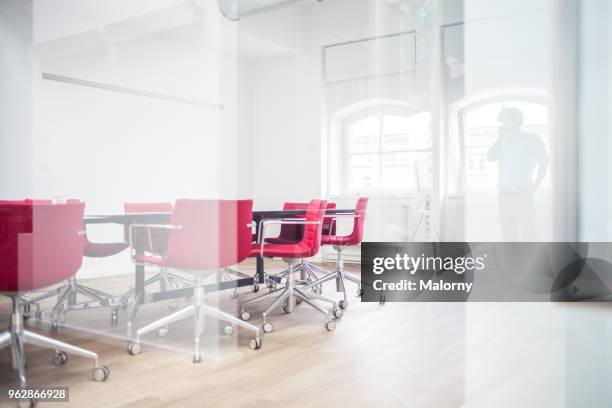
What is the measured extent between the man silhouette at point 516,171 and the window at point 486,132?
2cm

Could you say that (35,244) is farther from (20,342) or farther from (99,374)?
(99,374)

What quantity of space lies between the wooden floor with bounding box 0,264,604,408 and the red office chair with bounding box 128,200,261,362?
18 cm

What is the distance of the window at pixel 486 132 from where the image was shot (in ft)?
5.54

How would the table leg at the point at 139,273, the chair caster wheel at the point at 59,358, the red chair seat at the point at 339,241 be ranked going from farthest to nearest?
the red chair seat at the point at 339,241 < the table leg at the point at 139,273 < the chair caster wheel at the point at 59,358

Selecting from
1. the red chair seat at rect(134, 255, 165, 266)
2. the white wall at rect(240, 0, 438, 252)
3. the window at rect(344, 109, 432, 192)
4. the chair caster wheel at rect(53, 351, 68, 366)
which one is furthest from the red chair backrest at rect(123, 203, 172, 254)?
the white wall at rect(240, 0, 438, 252)

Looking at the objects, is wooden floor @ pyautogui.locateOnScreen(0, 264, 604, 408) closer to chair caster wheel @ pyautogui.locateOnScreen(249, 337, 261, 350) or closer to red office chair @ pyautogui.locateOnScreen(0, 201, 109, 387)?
chair caster wheel @ pyautogui.locateOnScreen(249, 337, 261, 350)

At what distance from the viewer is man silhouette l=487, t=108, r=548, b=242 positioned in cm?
170

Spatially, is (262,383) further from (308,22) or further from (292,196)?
(308,22)

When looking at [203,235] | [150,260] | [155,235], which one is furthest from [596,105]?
[155,235]

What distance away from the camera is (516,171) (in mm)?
1731

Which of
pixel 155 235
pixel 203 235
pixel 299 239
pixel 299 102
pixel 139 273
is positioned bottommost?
pixel 139 273

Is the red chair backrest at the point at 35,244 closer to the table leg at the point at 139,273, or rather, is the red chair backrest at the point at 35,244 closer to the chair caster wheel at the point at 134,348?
the chair caster wheel at the point at 134,348

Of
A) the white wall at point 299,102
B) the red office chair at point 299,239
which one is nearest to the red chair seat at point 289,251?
the red office chair at point 299,239

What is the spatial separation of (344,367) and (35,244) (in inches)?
65.3
